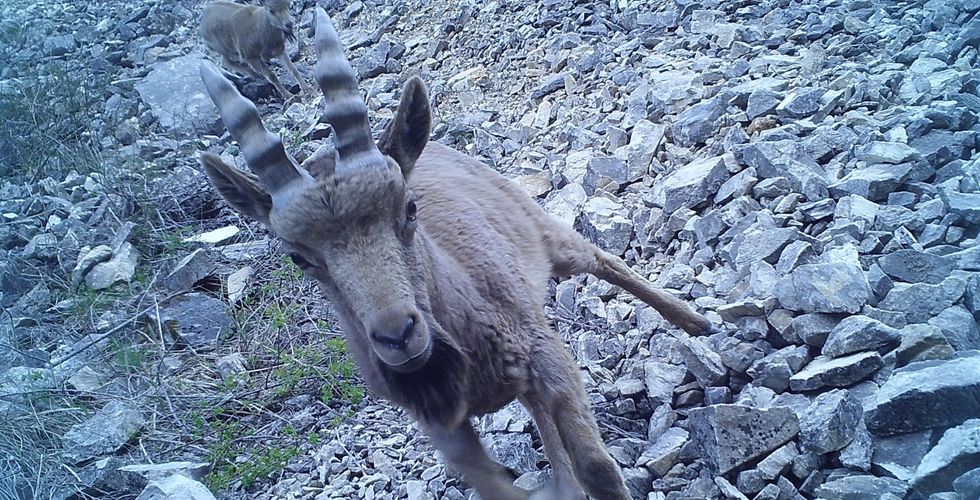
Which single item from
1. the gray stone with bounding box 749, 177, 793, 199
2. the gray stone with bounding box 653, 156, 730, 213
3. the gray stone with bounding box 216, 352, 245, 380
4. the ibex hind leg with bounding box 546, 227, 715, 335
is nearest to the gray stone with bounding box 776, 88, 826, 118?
the gray stone with bounding box 653, 156, 730, 213

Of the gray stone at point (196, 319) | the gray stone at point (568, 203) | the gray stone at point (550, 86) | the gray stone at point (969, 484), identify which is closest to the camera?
the gray stone at point (969, 484)

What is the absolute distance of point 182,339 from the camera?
20.9 feet

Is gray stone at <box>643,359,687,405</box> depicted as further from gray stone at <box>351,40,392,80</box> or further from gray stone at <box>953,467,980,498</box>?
gray stone at <box>351,40,392,80</box>

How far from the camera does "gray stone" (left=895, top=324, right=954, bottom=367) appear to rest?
3197 millimetres

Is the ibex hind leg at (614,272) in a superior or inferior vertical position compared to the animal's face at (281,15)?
superior

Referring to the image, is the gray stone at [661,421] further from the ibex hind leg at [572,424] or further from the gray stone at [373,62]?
the gray stone at [373,62]

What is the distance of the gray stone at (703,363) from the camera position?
12.7ft

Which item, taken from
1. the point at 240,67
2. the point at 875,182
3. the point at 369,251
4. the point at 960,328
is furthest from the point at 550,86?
the point at 240,67

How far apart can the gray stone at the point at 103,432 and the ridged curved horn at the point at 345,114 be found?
327cm

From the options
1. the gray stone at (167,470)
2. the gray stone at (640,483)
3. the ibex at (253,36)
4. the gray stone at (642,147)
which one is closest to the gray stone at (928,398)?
the gray stone at (640,483)

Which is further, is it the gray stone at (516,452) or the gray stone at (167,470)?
the gray stone at (167,470)

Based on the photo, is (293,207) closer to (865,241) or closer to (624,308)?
(624,308)

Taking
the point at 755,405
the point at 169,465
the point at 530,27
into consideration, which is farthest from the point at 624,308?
the point at 530,27

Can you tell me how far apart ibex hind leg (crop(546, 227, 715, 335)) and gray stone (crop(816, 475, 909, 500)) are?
162 centimetres
